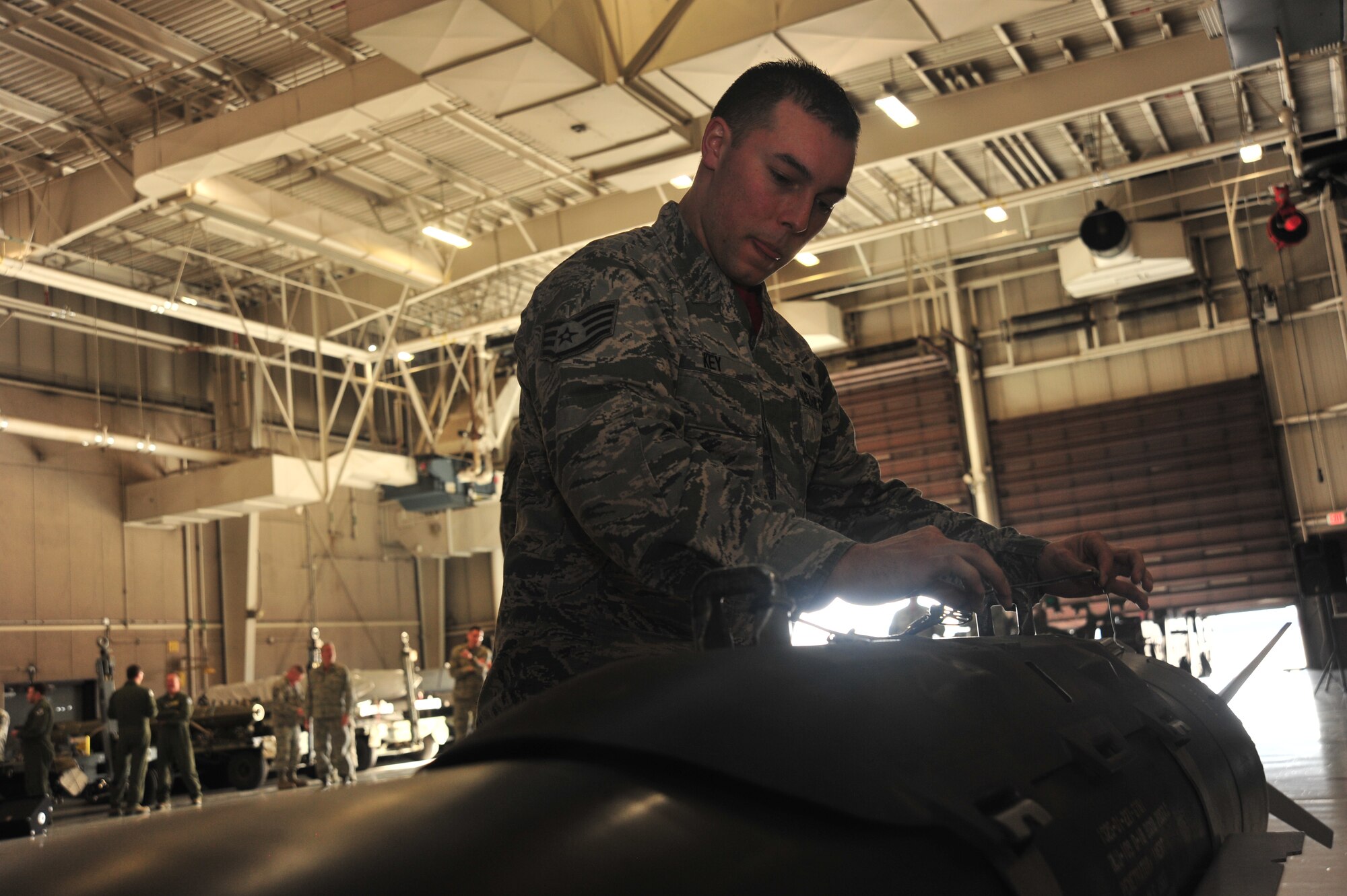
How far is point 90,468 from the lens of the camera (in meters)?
18.4

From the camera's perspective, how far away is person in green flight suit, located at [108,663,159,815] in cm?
1236

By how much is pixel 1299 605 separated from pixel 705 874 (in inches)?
751

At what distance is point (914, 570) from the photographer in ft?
4.12

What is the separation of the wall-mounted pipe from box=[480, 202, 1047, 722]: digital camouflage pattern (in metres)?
15.5

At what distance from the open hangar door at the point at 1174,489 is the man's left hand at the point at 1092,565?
1635 centimetres

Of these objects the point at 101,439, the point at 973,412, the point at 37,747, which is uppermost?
the point at 101,439

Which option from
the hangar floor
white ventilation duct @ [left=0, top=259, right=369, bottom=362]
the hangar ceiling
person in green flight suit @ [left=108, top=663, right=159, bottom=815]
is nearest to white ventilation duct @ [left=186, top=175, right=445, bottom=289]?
the hangar ceiling

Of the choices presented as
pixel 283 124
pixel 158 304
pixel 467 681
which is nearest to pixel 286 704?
pixel 467 681

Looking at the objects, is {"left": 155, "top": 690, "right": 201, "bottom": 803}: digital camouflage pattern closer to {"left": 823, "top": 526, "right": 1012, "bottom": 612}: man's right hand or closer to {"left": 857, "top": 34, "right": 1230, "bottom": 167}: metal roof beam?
{"left": 857, "top": 34, "right": 1230, "bottom": 167}: metal roof beam

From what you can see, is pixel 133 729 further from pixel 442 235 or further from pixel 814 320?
pixel 814 320

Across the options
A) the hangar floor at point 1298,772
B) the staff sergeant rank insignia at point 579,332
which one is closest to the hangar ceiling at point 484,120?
the hangar floor at point 1298,772

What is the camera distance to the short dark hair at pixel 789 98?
1695mm

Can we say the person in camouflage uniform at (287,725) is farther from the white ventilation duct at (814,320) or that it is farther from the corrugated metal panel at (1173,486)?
the corrugated metal panel at (1173,486)

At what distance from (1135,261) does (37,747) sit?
14.6m
